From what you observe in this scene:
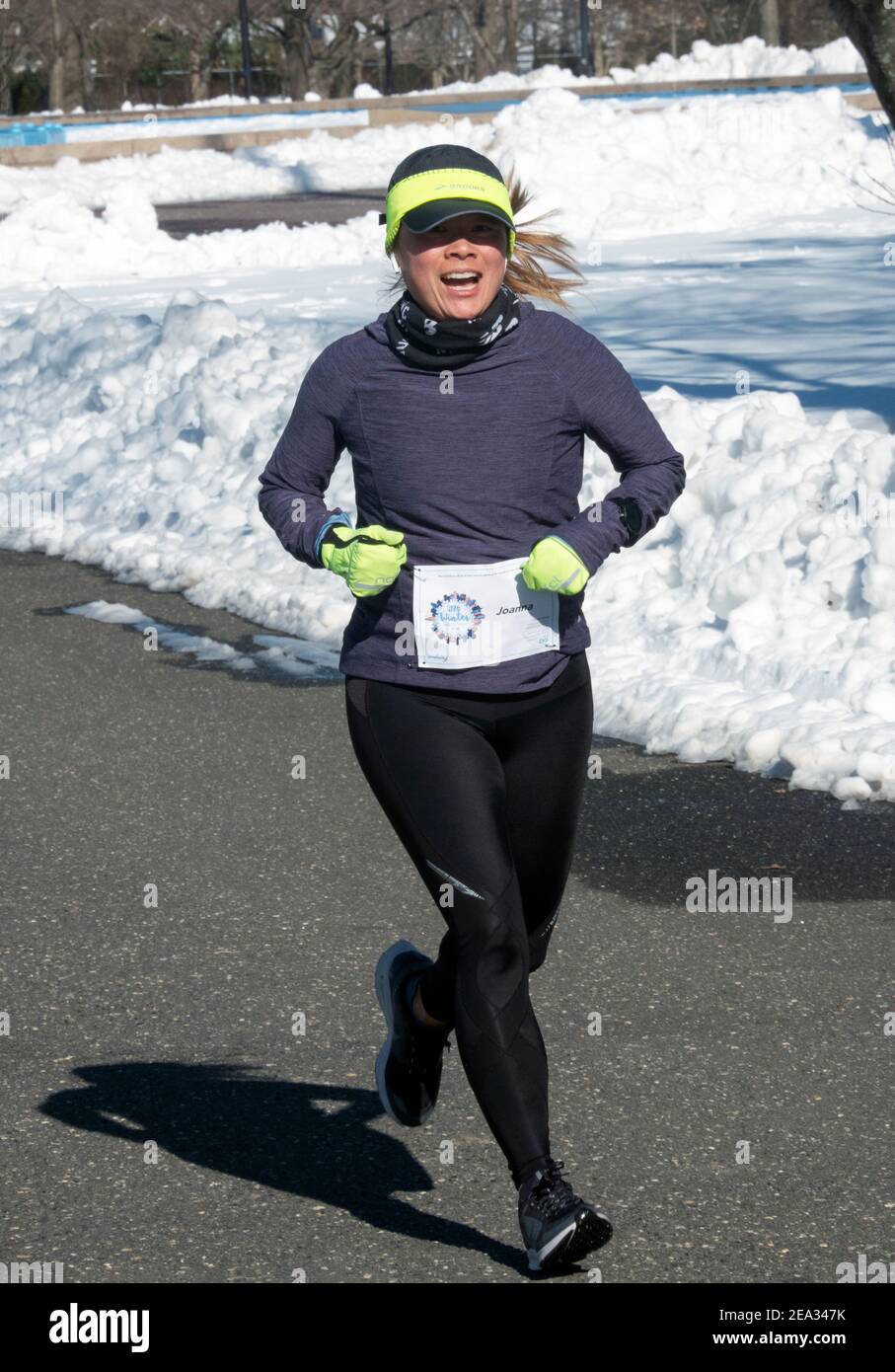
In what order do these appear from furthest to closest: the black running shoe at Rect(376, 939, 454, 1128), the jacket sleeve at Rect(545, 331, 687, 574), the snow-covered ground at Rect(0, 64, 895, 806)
Answer: the snow-covered ground at Rect(0, 64, 895, 806) < the black running shoe at Rect(376, 939, 454, 1128) < the jacket sleeve at Rect(545, 331, 687, 574)

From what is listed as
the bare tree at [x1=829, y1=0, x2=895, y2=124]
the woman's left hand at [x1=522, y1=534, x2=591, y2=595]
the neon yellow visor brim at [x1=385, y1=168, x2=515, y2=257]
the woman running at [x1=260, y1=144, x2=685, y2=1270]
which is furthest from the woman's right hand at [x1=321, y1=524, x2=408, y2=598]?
the bare tree at [x1=829, y1=0, x2=895, y2=124]

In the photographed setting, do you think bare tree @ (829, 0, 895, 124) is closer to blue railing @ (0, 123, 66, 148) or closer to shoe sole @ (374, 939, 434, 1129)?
shoe sole @ (374, 939, 434, 1129)

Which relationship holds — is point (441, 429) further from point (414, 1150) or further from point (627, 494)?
point (414, 1150)

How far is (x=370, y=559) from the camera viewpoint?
3.70 meters

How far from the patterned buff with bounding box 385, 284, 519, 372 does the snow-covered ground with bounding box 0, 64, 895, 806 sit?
340 cm

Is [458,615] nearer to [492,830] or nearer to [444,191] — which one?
[492,830]

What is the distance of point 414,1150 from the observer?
14.4 ft

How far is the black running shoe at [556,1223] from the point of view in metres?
3.55

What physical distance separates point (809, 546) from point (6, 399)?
771 cm

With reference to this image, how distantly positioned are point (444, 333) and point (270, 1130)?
1.80 m

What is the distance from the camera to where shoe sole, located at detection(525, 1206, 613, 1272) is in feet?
11.6

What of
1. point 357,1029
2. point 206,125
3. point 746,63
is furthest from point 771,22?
point 357,1029

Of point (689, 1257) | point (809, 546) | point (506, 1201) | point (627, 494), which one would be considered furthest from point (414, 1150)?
point (809, 546)

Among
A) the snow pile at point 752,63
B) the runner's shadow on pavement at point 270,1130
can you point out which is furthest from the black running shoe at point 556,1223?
the snow pile at point 752,63
